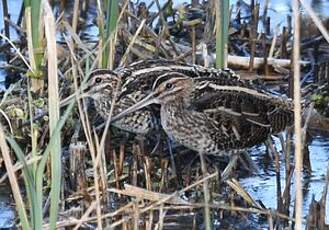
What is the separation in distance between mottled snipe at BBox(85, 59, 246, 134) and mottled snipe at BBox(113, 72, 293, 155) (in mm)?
116

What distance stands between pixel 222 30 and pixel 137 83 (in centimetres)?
50

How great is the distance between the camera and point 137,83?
536cm

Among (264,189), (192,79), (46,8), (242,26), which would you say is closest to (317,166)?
(264,189)

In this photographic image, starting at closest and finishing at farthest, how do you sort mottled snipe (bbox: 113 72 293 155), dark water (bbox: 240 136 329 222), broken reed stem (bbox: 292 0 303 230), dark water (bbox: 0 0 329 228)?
broken reed stem (bbox: 292 0 303 230) < dark water (bbox: 0 0 329 228) < dark water (bbox: 240 136 329 222) < mottled snipe (bbox: 113 72 293 155)

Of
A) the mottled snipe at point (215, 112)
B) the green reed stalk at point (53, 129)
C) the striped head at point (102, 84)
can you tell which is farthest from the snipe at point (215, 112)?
the green reed stalk at point (53, 129)

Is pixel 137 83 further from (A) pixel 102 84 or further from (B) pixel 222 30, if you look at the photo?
(B) pixel 222 30

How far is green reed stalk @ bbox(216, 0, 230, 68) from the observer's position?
5082 millimetres

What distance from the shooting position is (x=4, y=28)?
675cm

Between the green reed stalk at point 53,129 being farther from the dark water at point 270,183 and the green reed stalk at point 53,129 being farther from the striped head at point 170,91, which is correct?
the striped head at point 170,91

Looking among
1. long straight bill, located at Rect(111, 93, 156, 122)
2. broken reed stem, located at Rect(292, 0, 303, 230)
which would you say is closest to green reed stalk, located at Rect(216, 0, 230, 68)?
long straight bill, located at Rect(111, 93, 156, 122)

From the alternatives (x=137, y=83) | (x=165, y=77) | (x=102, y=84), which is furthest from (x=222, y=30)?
(x=102, y=84)

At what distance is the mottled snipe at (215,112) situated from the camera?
16.7 ft

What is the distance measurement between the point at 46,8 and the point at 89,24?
3.87 metres

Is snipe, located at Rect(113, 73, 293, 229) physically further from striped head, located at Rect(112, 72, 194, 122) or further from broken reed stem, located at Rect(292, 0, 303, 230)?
broken reed stem, located at Rect(292, 0, 303, 230)
